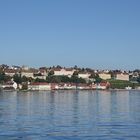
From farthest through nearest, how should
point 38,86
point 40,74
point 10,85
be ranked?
point 40,74, point 38,86, point 10,85

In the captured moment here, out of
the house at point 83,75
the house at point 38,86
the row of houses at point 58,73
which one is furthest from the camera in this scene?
the house at point 83,75

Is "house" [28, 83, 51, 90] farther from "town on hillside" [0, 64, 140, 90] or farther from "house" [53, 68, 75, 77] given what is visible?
"house" [53, 68, 75, 77]

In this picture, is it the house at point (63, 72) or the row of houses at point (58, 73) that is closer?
the row of houses at point (58, 73)

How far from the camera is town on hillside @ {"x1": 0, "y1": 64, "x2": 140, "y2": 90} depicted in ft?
413

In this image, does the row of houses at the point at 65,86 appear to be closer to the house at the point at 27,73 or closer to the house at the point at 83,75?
the house at the point at 83,75

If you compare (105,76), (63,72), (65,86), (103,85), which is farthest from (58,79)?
(105,76)

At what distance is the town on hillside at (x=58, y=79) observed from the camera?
12583cm

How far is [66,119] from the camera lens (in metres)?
30.9

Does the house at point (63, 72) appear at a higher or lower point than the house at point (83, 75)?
higher

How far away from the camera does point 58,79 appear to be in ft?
460

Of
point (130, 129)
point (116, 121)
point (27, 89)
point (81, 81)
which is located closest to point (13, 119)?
point (116, 121)

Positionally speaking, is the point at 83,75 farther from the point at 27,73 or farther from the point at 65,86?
the point at 65,86

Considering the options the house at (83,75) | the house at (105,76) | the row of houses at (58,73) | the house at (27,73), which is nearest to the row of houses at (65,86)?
the row of houses at (58,73)

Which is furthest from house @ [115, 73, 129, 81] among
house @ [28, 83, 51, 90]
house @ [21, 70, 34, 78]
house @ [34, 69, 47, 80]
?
house @ [28, 83, 51, 90]
